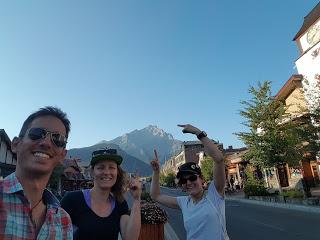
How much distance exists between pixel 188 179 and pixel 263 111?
2251 cm

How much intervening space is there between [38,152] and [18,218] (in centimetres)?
42

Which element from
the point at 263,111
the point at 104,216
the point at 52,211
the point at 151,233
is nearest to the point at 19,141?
the point at 52,211

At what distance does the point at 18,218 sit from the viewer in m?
1.76

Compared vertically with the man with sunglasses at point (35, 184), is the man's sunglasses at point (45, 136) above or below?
above

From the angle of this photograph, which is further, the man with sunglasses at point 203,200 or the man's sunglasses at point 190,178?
the man's sunglasses at point 190,178

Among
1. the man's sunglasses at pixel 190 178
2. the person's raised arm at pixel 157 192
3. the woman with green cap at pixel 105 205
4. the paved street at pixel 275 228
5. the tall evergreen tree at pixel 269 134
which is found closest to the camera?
the woman with green cap at pixel 105 205

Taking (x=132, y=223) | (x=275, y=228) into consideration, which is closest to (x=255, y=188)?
(x=275, y=228)

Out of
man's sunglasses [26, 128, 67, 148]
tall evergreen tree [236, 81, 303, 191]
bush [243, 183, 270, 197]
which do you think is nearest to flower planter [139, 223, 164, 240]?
man's sunglasses [26, 128, 67, 148]

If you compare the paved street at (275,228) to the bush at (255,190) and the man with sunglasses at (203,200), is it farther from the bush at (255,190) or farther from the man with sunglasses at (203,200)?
the bush at (255,190)

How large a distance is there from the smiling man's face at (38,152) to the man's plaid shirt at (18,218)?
0.11m

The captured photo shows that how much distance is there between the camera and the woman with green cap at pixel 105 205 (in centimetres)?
313

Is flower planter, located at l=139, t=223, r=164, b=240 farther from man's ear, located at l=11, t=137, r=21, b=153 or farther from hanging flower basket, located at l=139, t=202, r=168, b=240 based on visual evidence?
man's ear, located at l=11, t=137, r=21, b=153

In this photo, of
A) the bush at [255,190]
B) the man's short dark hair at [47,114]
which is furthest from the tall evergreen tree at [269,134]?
the man's short dark hair at [47,114]

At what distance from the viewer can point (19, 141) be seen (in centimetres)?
207
